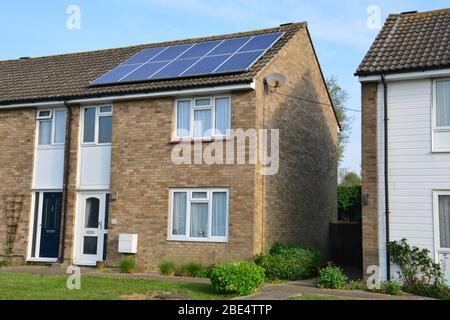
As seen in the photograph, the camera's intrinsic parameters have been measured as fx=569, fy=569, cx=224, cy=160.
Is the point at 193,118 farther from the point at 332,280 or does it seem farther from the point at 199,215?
the point at 332,280

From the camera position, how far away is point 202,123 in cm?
1656

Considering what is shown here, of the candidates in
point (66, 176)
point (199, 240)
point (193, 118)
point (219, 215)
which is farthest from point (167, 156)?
point (66, 176)

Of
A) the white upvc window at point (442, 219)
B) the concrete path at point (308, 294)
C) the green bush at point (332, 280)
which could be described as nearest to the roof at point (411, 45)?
the white upvc window at point (442, 219)

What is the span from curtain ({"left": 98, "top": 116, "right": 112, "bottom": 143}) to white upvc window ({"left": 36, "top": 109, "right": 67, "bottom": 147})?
1.43 meters

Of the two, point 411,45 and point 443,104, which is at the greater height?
point 411,45

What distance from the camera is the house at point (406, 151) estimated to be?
13.5 meters

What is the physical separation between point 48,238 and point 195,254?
17.9 feet

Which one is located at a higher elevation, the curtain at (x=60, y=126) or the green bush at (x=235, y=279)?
the curtain at (x=60, y=126)

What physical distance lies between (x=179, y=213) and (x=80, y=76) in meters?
6.83

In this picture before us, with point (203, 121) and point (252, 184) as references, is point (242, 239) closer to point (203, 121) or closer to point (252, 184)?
point (252, 184)

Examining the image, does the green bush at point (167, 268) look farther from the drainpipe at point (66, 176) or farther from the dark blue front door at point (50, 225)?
the dark blue front door at point (50, 225)

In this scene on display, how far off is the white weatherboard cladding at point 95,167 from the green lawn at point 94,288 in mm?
3986

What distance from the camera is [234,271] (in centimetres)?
1166
